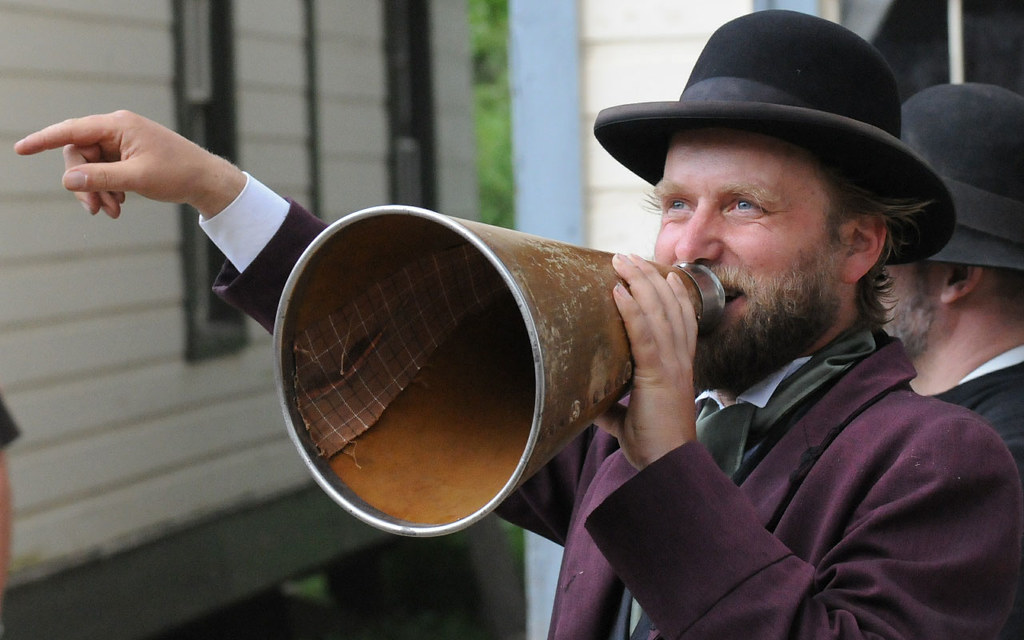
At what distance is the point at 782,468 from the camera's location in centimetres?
156

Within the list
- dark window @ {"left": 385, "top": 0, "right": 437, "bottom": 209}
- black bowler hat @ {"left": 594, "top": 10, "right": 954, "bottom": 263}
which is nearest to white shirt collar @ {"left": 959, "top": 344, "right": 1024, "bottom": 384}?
black bowler hat @ {"left": 594, "top": 10, "right": 954, "bottom": 263}

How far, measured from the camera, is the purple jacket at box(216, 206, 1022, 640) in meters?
1.33

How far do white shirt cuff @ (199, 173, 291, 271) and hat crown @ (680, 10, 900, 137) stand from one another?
0.67 meters

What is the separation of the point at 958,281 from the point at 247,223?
1.51 metres

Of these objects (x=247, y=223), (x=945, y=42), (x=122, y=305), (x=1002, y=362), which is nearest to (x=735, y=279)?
(x=247, y=223)

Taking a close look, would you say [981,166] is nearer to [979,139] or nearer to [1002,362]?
[979,139]

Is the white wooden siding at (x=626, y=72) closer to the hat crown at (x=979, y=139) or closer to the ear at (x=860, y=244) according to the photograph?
the hat crown at (x=979, y=139)

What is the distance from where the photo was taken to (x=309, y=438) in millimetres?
1441

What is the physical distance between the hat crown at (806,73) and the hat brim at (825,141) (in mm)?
45

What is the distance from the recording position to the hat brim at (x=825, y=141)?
5.16 ft

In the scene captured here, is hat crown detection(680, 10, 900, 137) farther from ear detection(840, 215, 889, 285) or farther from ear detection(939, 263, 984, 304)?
ear detection(939, 263, 984, 304)

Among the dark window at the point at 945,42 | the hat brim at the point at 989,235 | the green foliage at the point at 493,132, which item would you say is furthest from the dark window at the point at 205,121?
the green foliage at the point at 493,132

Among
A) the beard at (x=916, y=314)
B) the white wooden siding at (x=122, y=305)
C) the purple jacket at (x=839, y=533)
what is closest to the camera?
the purple jacket at (x=839, y=533)

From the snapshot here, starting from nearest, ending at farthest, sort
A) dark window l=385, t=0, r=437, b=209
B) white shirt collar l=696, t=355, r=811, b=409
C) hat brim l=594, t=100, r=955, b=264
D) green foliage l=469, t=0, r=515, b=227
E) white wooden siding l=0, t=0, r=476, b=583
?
1. hat brim l=594, t=100, r=955, b=264
2. white shirt collar l=696, t=355, r=811, b=409
3. white wooden siding l=0, t=0, r=476, b=583
4. dark window l=385, t=0, r=437, b=209
5. green foliage l=469, t=0, r=515, b=227
